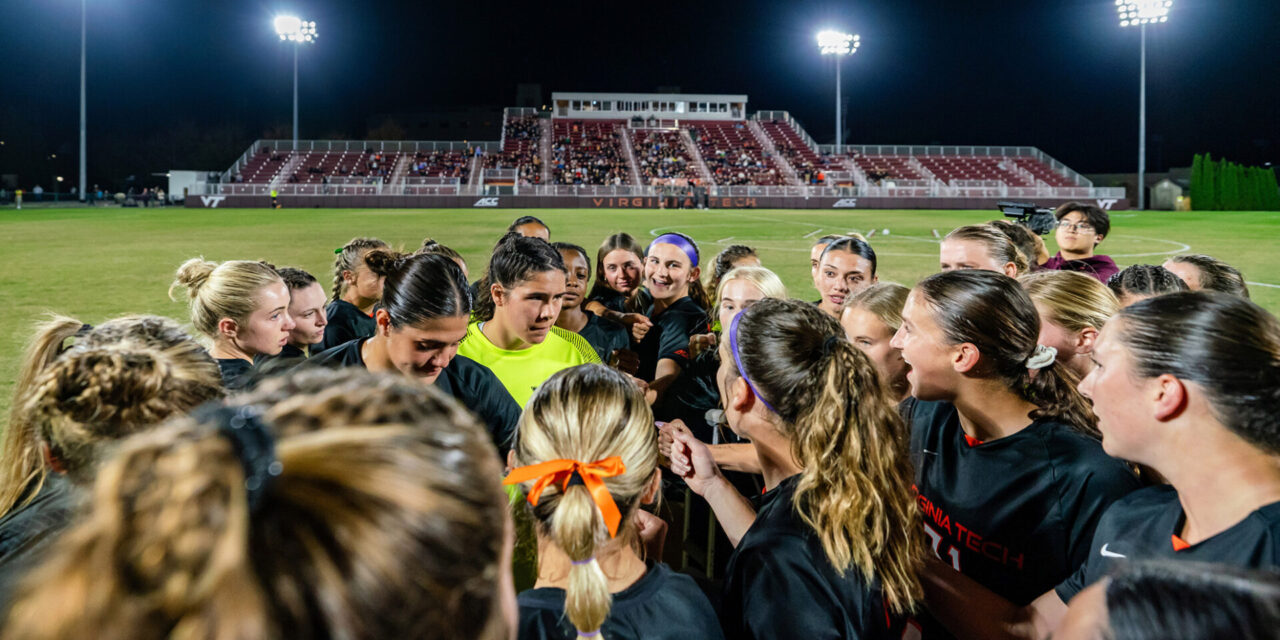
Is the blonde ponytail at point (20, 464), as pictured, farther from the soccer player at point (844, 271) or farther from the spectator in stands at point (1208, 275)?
the spectator in stands at point (1208, 275)

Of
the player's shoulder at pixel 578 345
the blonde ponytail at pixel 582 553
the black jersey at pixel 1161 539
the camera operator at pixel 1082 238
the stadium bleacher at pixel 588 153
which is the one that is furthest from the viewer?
the stadium bleacher at pixel 588 153

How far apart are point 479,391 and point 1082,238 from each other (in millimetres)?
5794

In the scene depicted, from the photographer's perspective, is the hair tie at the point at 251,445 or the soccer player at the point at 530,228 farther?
the soccer player at the point at 530,228

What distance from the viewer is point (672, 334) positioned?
19.1 ft

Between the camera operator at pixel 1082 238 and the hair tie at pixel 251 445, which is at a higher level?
the camera operator at pixel 1082 238

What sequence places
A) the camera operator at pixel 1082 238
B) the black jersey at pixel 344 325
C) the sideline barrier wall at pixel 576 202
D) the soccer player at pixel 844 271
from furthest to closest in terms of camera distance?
the sideline barrier wall at pixel 576 202 < the camera operator at pixel 1082 238 < the soccer player at pixel 844 271 < the black jersey at pixel 344 325

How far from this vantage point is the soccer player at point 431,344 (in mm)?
3697

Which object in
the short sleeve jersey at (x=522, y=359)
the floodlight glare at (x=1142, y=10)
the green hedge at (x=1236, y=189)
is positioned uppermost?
the floodlight glare at (x=1142, y=10)

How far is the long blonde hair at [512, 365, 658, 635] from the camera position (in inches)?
71.4

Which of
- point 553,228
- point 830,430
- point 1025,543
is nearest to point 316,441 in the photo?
point 830,430

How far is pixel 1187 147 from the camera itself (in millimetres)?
71125

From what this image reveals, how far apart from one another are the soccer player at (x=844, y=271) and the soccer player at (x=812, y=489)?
3546 mm

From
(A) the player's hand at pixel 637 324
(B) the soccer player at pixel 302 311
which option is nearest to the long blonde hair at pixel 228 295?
(B) the soccer player at pixel 302 311

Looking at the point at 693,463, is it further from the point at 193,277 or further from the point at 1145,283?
the point at 193,277
